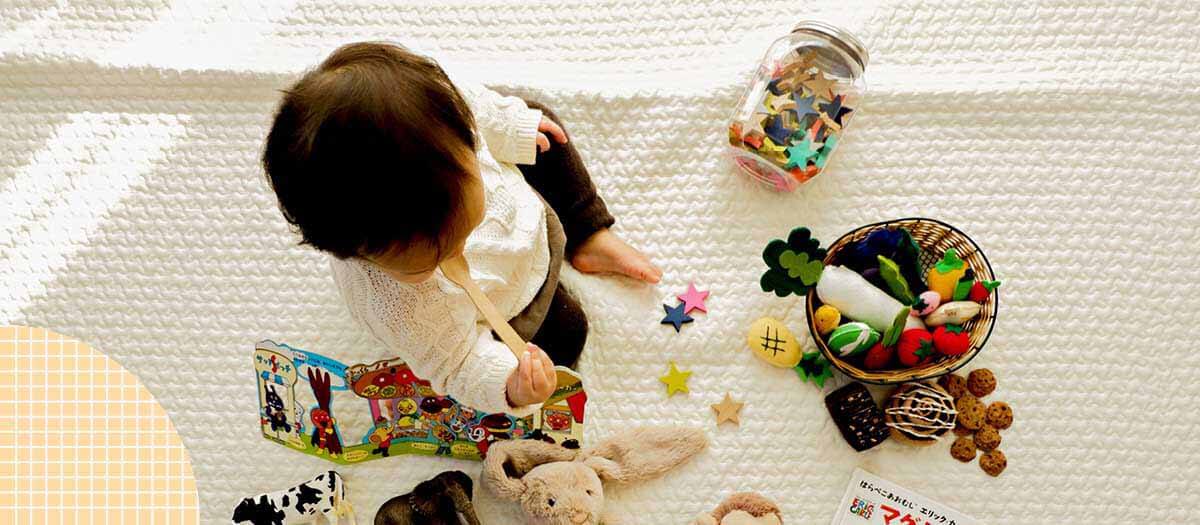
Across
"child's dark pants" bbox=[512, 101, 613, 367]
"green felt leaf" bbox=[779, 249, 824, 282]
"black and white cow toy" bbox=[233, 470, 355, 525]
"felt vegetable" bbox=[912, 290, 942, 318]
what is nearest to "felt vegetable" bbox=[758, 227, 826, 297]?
"green felt leaf" bbox=[779, 249, 824, 282]

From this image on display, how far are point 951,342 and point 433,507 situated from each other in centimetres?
58

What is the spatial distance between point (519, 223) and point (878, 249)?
400 mm

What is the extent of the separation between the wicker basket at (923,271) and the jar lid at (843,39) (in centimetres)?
20

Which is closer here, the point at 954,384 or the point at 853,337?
the point at 853,337

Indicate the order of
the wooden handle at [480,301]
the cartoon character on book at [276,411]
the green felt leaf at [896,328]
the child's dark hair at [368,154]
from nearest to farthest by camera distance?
1. the child's dark hair at [368,154]
2. the wooden handle at [480,301]
3. the green felt leaf at [896,328]
4. the cartoon character on book at [276,411]

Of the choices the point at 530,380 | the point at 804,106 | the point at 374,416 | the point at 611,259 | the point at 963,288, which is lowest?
the point at 374,416

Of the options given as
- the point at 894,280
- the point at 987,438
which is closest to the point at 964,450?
the point at 987,438

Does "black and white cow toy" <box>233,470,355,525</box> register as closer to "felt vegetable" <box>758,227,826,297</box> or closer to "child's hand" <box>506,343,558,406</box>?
"child's hand" <box>506,343,558,406</box>

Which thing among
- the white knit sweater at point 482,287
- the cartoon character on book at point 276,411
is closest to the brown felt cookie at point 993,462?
the white knit sweater at point 482,287

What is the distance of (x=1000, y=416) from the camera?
99 cm

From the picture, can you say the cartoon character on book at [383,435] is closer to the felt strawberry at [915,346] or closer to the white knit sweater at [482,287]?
the white knit sweater at [482,287]

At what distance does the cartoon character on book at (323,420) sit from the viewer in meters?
0.96

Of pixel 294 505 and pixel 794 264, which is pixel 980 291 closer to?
pixel 794 264

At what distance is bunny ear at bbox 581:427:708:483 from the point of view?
968 mm
